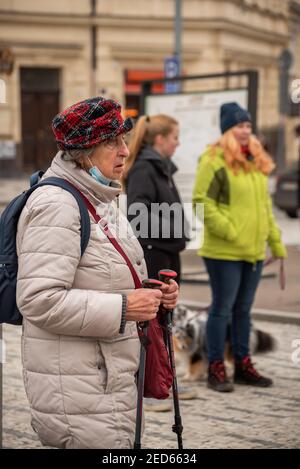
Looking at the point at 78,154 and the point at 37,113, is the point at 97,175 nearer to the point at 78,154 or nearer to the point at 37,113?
the point at 78,154

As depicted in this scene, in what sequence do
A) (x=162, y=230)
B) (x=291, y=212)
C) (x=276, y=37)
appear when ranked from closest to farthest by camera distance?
(x=162, y=230), (x=291, y=212), (x=276, y=37)

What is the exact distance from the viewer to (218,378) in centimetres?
651

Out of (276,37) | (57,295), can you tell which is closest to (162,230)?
(57,295)

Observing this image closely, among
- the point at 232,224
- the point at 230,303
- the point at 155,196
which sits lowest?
the point at 230,303

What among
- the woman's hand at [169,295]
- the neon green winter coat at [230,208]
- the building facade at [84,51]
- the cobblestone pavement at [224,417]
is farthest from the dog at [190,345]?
the building facade at [84,51]

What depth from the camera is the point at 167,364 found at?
3.51 meters

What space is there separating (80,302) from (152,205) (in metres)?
2.98

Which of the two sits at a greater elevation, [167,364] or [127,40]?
[127,40]

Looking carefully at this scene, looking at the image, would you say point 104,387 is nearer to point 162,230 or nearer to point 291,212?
point 162,230

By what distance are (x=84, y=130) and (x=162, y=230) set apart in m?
2.90

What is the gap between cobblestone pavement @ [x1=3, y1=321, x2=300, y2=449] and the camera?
17.4 feet

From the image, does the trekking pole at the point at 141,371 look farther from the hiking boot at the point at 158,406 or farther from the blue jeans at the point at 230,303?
the blue jeans at the point at 230,303

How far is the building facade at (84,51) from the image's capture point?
1248 inches

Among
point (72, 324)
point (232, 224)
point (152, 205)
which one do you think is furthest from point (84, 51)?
point (72, 324)
